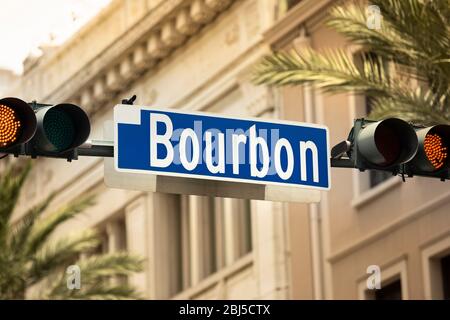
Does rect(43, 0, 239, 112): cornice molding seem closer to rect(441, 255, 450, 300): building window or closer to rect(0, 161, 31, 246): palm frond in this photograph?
rect(0, 161, 31, 246): palm frond

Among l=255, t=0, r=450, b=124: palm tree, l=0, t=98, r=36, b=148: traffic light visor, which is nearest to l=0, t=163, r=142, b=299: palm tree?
l=255, t=0, r=450, b=124: palm tree

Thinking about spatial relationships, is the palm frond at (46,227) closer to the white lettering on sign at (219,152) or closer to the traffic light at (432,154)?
the white lettering on sign at (219,152)

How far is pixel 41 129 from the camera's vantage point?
34.2ft

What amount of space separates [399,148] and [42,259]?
19.6m

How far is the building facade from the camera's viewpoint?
1097 inches

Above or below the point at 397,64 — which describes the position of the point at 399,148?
below

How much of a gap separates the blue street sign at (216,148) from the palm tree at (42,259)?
17757 millimetres

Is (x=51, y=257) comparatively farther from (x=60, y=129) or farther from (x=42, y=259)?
(x=60, y=129)

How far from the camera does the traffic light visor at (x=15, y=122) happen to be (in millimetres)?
10297

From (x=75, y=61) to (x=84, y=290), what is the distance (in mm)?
11800

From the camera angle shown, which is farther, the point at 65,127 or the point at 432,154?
the point at 432,154

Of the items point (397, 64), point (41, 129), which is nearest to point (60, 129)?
point (41, 129)

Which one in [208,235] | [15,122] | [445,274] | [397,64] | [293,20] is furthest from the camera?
[208,235]
